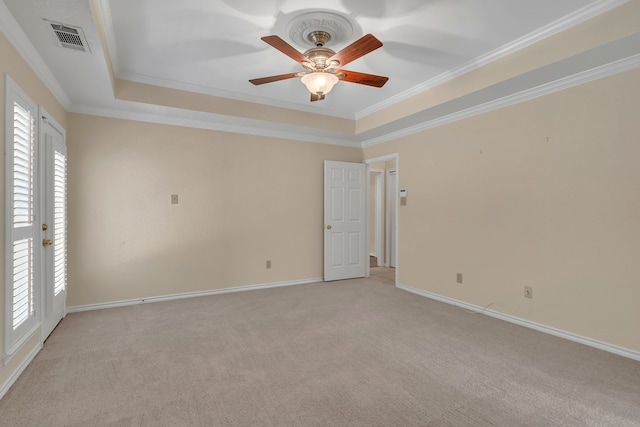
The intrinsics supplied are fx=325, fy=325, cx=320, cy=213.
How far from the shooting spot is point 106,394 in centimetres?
212

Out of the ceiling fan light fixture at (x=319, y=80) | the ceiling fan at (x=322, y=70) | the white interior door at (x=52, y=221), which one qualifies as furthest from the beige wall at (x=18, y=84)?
the ceiling fan light fixture at (x=319, y=80)

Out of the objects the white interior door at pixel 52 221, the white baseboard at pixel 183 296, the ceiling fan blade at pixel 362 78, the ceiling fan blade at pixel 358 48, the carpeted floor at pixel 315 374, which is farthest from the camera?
the white baseboard at pixel 183 296

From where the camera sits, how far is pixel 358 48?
2.46m

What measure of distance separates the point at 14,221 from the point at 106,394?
1.37 metres

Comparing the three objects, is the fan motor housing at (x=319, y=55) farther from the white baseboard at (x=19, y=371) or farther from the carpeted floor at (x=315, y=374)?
the white baseboard at (x=19, y=371)

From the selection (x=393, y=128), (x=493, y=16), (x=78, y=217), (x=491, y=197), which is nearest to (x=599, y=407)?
(x=491, y=197)

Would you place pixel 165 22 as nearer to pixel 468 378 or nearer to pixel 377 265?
pixel 468 378

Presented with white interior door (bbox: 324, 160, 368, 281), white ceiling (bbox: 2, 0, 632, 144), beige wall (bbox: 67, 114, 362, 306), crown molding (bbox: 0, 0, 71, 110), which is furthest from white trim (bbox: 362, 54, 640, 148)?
crown molding (bbox: 0, 0, 71, 110)

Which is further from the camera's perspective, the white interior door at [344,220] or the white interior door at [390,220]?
the white interior door at [390,220]

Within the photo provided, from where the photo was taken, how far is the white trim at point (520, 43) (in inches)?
96.5

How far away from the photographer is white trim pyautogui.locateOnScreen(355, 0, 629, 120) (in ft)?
8.04

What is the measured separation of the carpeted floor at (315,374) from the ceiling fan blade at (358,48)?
2401 mm

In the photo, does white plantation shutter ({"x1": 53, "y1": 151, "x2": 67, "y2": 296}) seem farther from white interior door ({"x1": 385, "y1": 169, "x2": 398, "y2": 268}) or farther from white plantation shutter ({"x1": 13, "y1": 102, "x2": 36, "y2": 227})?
white interior door ({"x1": 385, "y1": 169, "x2": 398, "y2": 268})

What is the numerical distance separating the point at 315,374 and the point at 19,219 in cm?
246
